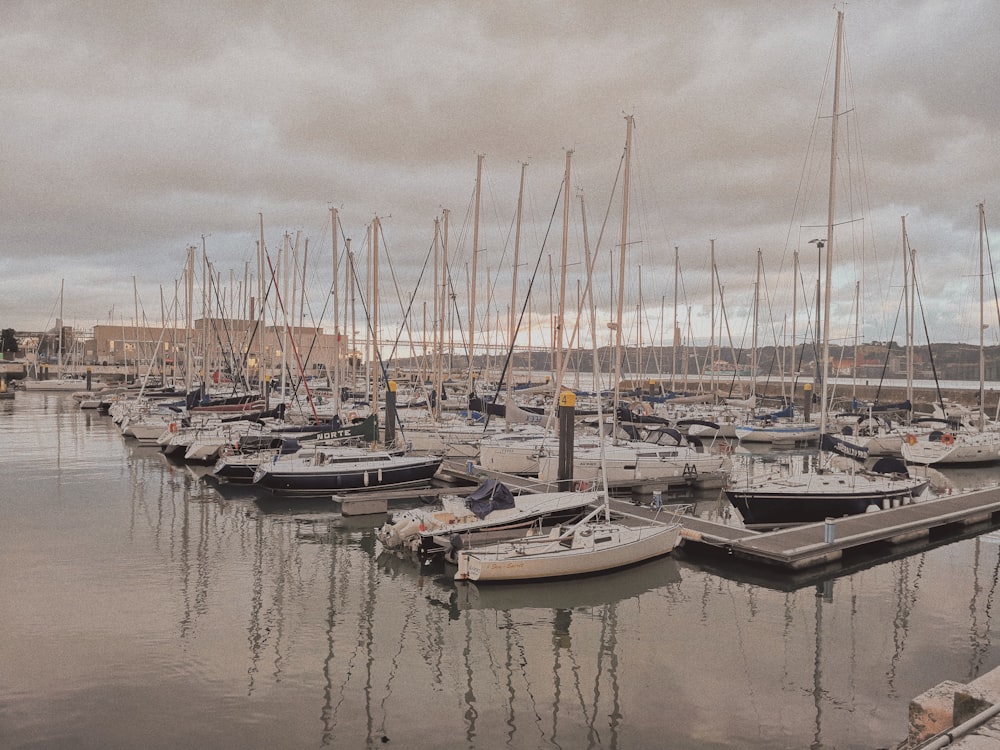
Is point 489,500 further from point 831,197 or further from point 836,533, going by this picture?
point 831,197

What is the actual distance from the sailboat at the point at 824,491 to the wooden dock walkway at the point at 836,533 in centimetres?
58

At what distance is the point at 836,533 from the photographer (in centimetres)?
1914

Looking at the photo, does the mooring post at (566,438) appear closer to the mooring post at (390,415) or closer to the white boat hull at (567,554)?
the white boat hull at (567,554)

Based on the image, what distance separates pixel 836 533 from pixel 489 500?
980cm

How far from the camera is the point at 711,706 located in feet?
34.5

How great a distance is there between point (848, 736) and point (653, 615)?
5.19 m

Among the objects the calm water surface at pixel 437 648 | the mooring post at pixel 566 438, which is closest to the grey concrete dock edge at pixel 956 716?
the calm water surface at pixel 437 648

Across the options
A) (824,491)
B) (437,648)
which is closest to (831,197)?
(824,491)

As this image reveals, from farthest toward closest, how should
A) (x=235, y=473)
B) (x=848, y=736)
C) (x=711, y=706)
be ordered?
(x=235, y=473)
(x=711, y=706)
(x=848, y=736)

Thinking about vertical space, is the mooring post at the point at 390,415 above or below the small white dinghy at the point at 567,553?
above

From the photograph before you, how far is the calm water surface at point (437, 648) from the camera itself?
9898 millimetres

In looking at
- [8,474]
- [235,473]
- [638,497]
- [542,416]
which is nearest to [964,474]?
[638,497]

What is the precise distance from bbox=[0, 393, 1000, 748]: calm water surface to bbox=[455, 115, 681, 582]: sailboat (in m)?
0.38

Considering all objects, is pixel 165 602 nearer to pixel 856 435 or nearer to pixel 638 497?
pixel 638 497
